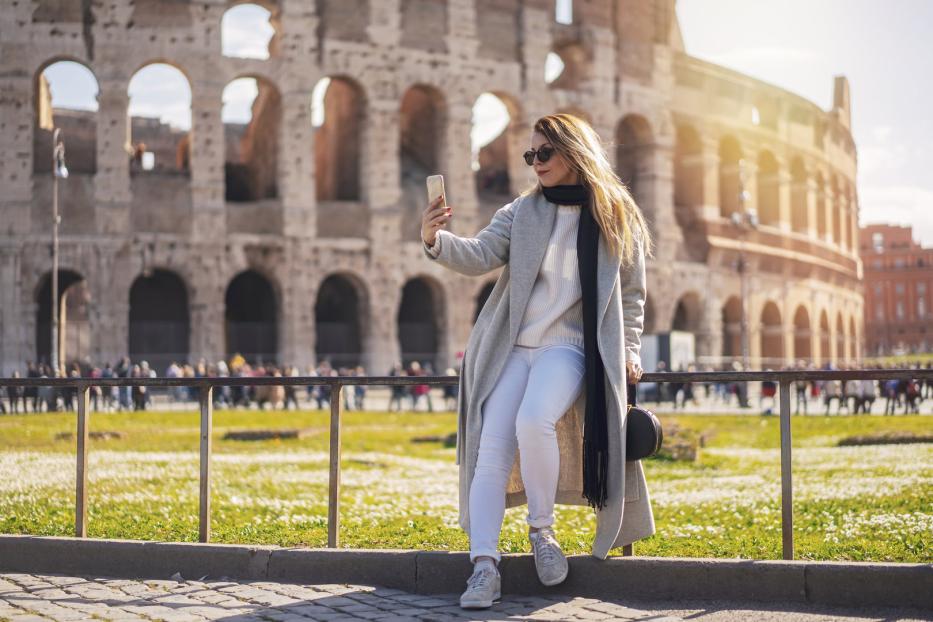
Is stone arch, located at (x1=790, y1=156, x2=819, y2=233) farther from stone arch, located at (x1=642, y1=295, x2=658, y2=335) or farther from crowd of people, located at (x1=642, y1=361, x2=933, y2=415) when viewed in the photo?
crowd of people, located at (x1=642, y1=361, x2=933, y2=415)

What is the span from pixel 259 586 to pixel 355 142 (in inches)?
1276

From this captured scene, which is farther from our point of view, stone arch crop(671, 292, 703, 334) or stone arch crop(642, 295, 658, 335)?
stone arch crop(671, 292, 703, 334)

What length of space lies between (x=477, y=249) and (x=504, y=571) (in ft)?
4.69

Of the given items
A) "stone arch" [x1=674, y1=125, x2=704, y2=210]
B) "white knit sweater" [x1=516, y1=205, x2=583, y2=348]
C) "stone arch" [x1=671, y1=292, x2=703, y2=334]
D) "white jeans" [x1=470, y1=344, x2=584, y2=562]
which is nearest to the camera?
"white jeans" [x1=470, y1=344, x2=584, y2=562]

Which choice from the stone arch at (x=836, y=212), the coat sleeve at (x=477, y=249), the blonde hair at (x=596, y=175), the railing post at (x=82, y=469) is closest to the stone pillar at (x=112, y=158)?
the railing post at (x=82, y=469)

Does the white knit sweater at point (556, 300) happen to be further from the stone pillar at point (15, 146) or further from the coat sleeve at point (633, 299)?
the stone pillar at point (15, 146)

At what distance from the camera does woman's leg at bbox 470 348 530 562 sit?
15.1 ft

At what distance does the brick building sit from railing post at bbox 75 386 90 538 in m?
99.5

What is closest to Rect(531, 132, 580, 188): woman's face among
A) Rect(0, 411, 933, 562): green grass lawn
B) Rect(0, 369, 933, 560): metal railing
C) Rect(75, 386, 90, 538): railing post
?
Rect(0, 369, 933, 560): metal railing

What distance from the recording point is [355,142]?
36688 mm

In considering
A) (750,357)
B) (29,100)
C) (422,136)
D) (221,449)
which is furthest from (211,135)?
(750,357)

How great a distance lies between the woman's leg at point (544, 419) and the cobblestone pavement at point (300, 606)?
432 mm

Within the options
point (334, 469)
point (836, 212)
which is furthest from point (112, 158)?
point (836, 212)

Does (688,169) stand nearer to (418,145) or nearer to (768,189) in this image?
(768,189)
